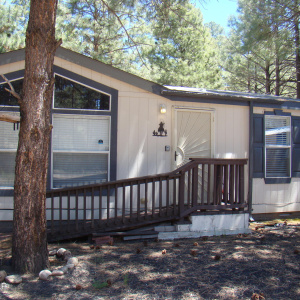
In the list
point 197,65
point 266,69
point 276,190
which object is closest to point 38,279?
point 276,190

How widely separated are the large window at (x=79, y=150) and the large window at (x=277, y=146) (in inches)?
135

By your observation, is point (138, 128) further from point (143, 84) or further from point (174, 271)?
point (174, 271)

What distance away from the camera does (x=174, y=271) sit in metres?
3.96

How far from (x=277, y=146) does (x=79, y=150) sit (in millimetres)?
4134

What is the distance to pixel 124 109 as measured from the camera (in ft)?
20.5

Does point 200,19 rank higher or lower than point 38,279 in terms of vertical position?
higher

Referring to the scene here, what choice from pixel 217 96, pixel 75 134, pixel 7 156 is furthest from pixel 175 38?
pixel 7 156

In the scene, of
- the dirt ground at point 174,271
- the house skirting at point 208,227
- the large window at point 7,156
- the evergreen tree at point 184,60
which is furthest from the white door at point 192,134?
the evergreen tree at point 184,60

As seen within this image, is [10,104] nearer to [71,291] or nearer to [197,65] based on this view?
[71,291]

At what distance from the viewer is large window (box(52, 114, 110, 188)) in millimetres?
5980

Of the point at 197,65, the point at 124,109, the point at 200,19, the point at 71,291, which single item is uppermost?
the point at 200,19

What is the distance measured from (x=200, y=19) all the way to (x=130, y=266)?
1486 centimetres

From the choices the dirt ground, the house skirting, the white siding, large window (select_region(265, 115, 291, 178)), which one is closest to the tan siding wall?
the house skirting

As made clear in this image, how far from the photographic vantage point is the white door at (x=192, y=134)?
6.57m
